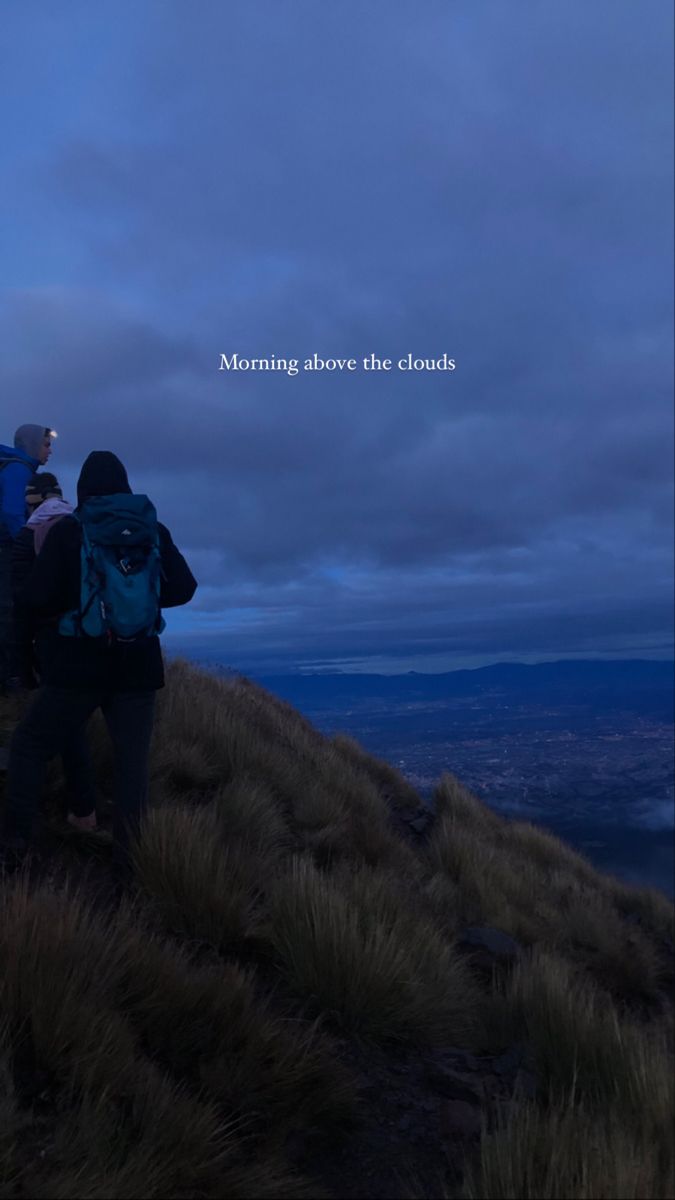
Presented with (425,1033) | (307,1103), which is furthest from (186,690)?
(307,1103)

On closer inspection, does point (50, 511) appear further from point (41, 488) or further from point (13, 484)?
point (13, 484)

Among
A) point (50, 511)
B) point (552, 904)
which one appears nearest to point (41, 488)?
point (50, 511)

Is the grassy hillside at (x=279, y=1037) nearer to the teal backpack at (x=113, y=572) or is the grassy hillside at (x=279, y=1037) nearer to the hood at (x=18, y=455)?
the teal backpack at (x=113, y=572)

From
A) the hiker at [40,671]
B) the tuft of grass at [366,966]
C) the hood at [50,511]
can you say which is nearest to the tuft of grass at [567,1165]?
the tuft of grass at [366,966]

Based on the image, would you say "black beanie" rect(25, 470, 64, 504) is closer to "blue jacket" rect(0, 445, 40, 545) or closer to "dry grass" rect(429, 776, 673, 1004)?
"blue jacket" rect(0, 445, 40, 545)

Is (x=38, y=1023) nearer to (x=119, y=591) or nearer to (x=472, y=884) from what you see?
(x=119, y=591)

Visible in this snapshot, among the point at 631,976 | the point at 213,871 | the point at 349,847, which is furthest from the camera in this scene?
the point at 631,976
